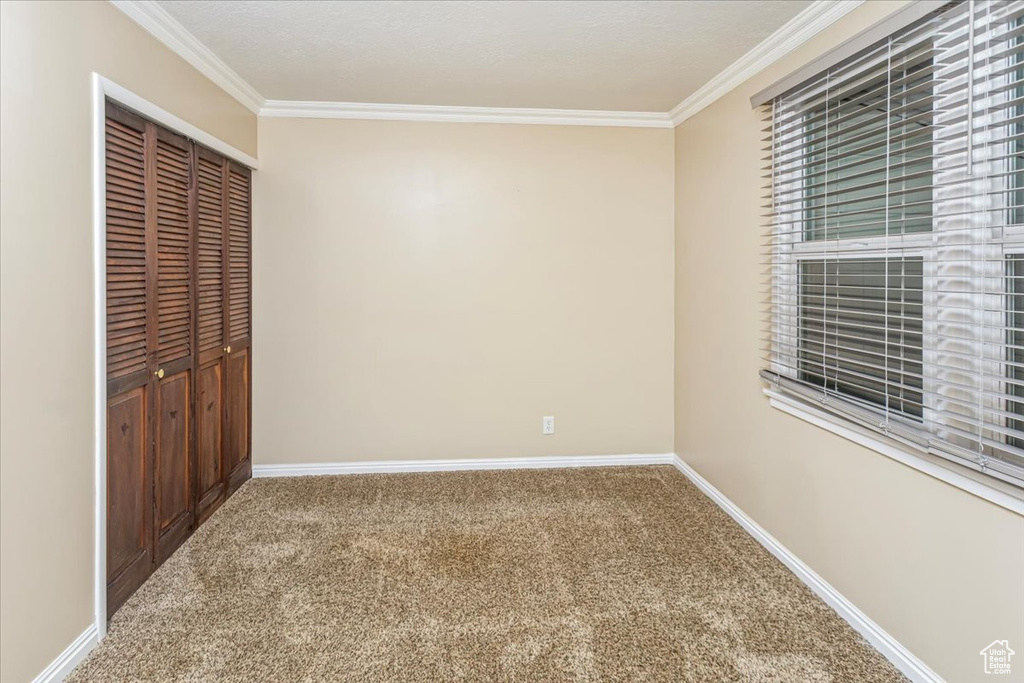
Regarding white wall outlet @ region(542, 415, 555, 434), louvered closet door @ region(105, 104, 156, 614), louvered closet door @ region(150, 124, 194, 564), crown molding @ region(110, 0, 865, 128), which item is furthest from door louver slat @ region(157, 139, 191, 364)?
white wall outlet @ region(542, 415, 555, 434)

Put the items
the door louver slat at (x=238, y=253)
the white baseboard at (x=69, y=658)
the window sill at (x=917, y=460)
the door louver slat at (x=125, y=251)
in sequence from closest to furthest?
1. the window sill at (x=917, y=460)
2. the white baseboard at (x=69, y=658)
3. the door louver slat at (x=125, y=251)
4. the door louver slat at (x=238, y=253)

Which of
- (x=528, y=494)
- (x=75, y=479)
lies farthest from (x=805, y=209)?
(x=75, y=479)

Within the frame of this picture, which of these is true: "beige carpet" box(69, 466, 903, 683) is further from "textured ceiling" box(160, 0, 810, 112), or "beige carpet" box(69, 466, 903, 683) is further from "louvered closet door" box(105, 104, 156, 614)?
"textured ceiling" box(160, 0, 810, 112)

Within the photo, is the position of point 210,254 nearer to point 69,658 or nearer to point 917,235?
point 69,658

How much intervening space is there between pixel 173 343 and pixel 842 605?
3.10m

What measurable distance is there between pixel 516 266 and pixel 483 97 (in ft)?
3.56

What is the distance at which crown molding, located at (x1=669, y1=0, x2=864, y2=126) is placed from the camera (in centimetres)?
229

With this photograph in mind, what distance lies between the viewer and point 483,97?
141 inches

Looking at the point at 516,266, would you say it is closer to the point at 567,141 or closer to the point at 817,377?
the point at 567,141

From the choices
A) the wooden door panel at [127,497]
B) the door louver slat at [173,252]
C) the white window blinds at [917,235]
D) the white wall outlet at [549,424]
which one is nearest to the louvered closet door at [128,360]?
the wooden door panel at [127,497]

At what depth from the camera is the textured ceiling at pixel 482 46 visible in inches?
95.0

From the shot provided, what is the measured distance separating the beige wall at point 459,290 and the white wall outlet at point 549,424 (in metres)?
0.04

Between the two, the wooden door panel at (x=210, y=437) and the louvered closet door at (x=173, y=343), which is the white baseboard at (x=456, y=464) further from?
the louvered closet door at (x=173, y=343)

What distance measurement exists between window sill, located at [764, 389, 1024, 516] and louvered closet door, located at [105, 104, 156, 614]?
2821 mm
